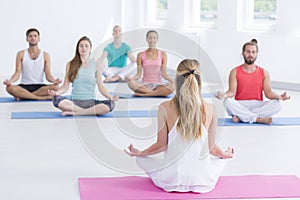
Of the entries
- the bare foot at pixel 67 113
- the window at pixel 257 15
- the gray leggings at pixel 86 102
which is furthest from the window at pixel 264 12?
the bare foot at pixel 67 113

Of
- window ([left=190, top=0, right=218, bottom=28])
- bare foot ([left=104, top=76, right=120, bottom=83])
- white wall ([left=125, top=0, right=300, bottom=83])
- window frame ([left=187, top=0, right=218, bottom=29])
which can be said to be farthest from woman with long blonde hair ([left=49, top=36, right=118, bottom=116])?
window frame ([left=187, top=0, right=218, bottom=29])

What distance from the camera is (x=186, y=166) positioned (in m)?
4.41

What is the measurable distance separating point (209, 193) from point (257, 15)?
272 inches

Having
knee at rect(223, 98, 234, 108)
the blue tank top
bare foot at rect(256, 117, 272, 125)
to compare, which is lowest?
bare foot at rect(256, 117, 272, 125)

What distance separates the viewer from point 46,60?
868 cm

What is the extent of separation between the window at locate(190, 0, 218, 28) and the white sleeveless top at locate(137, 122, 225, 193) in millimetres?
7414

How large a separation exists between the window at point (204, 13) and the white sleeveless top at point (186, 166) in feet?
24.3

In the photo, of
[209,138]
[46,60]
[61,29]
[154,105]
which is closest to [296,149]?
[209,138]

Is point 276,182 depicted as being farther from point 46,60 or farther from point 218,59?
point 218,59

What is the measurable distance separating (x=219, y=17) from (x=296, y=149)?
5.45 metres

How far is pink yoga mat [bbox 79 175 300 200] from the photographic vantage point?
4.34 m

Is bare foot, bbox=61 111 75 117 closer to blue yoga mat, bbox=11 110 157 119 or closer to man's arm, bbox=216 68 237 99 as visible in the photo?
blue yoga mat, bbox=11 110 157 119

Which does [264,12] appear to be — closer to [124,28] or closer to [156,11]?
[156,11]

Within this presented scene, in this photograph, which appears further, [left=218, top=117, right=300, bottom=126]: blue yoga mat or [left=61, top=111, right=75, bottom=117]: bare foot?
[left=61, top=111, right=75, bottom=117]: bare foot
